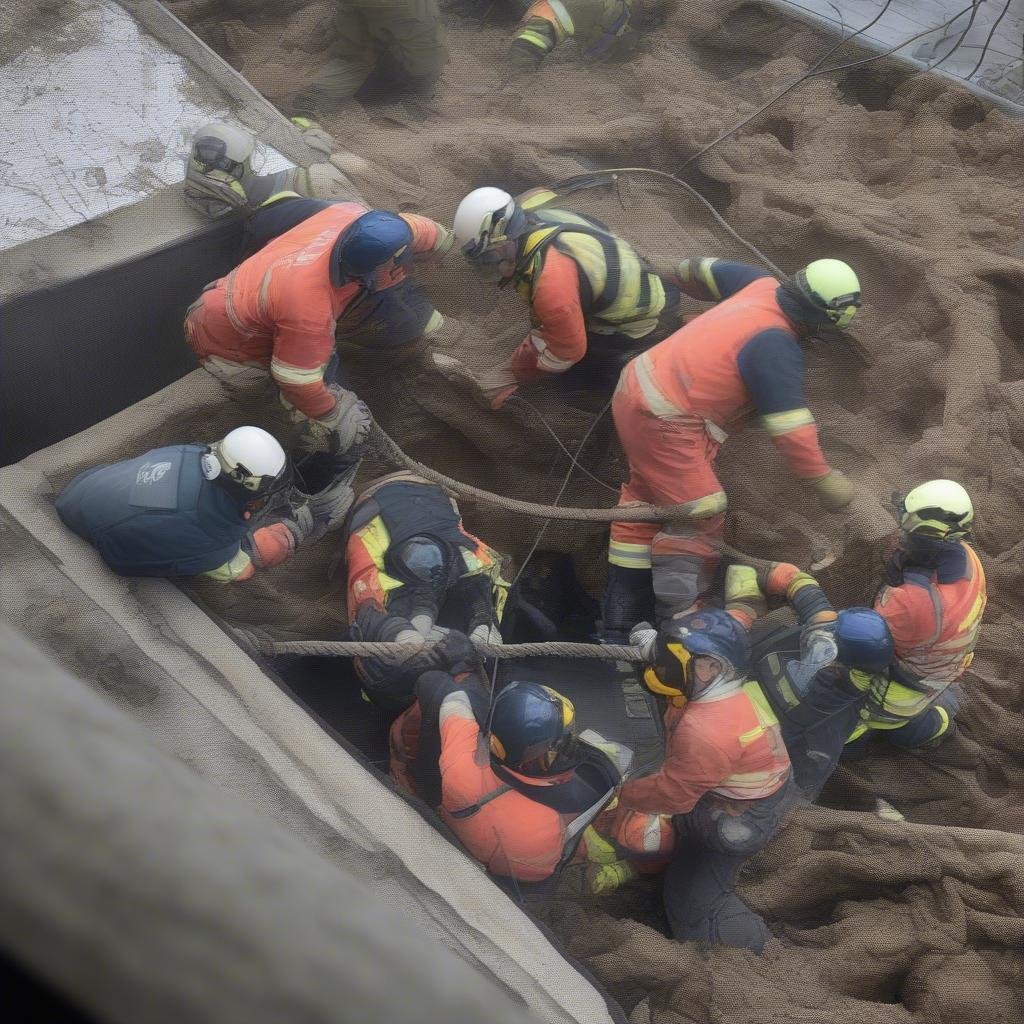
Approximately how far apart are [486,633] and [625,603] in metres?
0.90

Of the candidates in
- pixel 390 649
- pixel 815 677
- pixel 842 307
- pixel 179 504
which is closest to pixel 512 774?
pixel 390 649

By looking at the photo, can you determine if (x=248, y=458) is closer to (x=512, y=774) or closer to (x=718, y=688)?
(x=512, y=774)

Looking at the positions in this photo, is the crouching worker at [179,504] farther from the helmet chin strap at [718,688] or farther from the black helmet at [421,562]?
the helmet chin strap at [718,688]

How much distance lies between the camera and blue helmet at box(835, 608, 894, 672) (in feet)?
13.1

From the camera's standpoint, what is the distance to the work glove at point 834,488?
4.74 meters

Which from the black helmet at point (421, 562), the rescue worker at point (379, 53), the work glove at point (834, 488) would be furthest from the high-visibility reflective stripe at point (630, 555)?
the rescue worker at point (379, 53)

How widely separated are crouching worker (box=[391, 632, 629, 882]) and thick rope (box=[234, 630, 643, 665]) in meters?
0.18

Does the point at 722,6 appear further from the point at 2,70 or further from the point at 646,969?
the point at 646,969

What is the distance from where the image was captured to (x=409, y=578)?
14.8 ft

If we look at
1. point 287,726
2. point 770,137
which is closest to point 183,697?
point 287,726

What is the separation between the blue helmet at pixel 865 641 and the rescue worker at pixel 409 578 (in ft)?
5.33

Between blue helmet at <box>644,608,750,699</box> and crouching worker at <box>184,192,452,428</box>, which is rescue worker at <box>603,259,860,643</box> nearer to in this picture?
blue helmet at <box>644,608,750,699</box>

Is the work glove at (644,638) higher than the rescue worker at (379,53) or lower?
lower

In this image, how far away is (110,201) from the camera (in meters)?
A: 5.02
